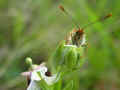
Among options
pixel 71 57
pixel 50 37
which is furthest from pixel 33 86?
pixel 50 37

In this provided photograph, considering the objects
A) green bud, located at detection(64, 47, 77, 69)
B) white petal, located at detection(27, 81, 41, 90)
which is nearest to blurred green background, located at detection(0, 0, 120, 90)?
white petal, located at detection(27, 81, 41, 90)

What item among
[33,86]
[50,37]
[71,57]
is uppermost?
[50,37]

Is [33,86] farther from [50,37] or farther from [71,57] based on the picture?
[50,37]

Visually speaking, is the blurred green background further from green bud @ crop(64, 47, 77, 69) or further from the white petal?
green bud @ crop(64, 47, 77, 69)

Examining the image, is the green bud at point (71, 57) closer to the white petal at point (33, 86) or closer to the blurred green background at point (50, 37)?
the white petal at point (33, 86)

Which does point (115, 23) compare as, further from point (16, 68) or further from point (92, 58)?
point (16, 68)

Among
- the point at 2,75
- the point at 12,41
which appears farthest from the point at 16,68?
the point at 12,41

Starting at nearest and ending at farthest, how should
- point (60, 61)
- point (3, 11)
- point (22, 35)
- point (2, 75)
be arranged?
point (60, 61) → point (2, 75) → point (22, 35) → point (3, 11)

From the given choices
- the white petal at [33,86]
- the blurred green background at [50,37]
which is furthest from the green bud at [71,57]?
the blurred green background at [50,37]
